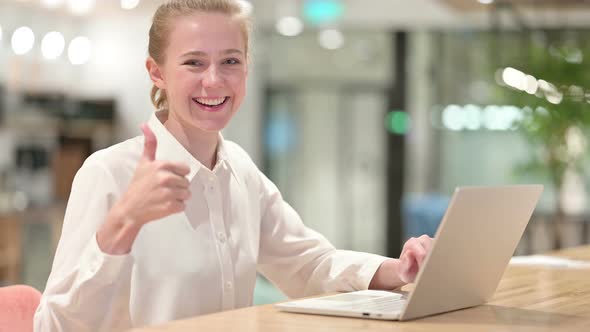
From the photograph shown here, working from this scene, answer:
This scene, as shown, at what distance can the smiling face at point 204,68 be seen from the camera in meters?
2.06

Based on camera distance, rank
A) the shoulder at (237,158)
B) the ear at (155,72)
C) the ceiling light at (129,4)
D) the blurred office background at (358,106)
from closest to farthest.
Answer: the ear at (155,72) → the shoulder at (237,158) → the ceiling light at (129,4) → the blurred office background at (358,106)

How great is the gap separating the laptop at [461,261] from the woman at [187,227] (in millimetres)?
153

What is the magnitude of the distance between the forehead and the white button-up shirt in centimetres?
21

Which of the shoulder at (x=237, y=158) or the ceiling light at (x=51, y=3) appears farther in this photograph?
the ceiling light at (x=51, y=3)

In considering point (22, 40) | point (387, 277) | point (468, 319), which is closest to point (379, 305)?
point (468, 319)

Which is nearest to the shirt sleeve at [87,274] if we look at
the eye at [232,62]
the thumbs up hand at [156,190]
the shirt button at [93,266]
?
the shirt button at [93,266]

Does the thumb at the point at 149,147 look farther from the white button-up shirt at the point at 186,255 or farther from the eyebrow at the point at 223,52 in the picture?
the eyebrow at the point at 223,52

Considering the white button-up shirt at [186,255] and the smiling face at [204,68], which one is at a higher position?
the smiling face at [204,68]

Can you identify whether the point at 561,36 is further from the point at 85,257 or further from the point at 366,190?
the point at 85,257

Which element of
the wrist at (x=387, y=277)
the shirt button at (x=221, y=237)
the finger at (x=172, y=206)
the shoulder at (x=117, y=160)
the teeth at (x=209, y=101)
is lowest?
the wrist at (x=387, y=277)

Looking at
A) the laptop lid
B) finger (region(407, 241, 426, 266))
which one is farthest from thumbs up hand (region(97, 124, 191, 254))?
finger (region(407, 241, 426, 266))

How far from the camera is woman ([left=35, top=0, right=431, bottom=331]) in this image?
1.79m

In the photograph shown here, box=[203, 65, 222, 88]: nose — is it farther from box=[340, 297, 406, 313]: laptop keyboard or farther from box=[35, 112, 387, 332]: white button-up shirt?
box=[340, 297, 406, 313]: laptop keyboard

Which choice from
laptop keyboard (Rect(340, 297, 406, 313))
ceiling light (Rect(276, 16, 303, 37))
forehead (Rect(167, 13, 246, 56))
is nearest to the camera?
laptop keyboard (Rect(340, 297, 406, 313))
